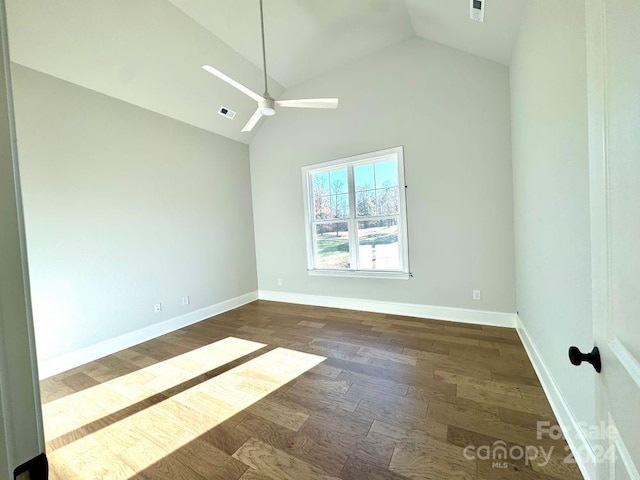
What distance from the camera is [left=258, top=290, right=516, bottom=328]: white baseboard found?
119 inches

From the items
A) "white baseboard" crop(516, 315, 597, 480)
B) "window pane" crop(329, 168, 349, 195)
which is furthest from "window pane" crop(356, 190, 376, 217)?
"white baseboard" crop(516, 315, 597, 480)

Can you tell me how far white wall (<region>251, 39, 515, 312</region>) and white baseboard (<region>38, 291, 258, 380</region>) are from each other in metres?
1.80

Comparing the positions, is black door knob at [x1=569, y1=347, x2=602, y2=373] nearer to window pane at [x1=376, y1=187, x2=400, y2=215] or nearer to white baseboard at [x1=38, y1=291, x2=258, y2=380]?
window pane at [x1=376, y1=187, x2=400, y2=215]

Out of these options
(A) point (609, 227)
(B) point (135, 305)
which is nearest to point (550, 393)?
(A) point (609, 227)

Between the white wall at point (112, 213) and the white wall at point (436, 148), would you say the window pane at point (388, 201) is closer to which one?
the white wall at point (436, 148)

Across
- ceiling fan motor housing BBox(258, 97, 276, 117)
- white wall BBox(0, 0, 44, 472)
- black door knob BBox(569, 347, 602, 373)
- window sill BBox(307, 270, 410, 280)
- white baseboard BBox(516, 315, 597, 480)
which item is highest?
ceiling fan motor housing BBox(258, 97, 276, 117)

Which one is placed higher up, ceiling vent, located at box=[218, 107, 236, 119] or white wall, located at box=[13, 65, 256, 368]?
ceiling vent, located at box=[218, 107, 236, 119]

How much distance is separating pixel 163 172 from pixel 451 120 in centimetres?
377

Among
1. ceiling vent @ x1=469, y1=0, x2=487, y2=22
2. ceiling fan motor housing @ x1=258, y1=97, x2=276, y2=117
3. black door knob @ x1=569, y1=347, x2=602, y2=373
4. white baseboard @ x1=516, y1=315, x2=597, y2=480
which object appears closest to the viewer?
black door knob @ x1=569, y1=347, x2=602, y2=373

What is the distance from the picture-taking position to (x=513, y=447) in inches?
56.6

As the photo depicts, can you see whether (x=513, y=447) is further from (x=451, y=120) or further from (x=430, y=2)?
(x=430, y=2)

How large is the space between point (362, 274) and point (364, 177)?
56.9 inches

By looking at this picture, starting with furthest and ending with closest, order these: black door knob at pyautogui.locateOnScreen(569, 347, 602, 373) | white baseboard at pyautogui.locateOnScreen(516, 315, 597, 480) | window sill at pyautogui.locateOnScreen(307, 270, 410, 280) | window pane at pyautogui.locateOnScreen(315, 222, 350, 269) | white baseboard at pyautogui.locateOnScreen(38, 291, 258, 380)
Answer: window pane at pyautogui.locateOnScreen(315, 222, 350, 269)
window sill at pyautogui.locateOnScreen(307, 270, 410, 280)
white baseboard at pyautogui.locateOnScreen(38, 291, 258, 380)
white baseboard at pyautogui.locateOnScreen(516, 315, 597, 480)
black door knob at pyautogui.locateOnScreen(569, 347, 602, 373)

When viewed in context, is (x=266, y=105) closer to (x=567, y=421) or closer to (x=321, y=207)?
(x=321, y=207)
